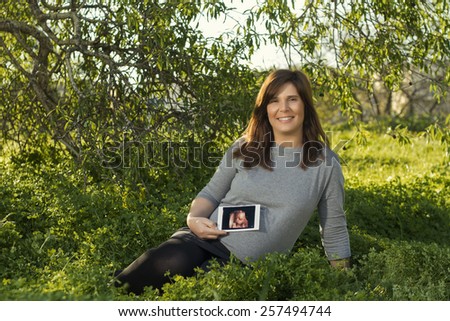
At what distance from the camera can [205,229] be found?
3656 mm

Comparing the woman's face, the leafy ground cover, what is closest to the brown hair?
the woman's face

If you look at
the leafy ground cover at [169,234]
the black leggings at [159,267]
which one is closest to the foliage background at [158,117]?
the leafy ground cover at [169,234]

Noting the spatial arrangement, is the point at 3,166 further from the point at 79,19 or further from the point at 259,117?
the point at 259,117

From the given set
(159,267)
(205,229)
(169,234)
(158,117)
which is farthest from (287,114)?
(158,117)

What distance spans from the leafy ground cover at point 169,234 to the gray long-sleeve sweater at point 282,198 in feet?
0.40

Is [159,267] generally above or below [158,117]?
below

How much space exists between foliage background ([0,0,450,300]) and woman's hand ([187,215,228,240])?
2.27 ft

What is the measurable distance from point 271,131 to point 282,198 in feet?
1.32

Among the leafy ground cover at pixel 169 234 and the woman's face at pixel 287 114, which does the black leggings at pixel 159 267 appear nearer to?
the leafy ground cover at pixel 169 234

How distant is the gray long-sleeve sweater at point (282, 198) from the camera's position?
3.65 m

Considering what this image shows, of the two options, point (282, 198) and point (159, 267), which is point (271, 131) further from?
point (159, 267)

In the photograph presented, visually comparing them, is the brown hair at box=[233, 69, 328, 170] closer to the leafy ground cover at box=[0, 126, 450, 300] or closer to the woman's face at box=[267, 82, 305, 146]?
the woman's face at box=[267, 82, 305, 146]

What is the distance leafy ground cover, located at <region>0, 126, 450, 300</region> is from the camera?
330 cm
